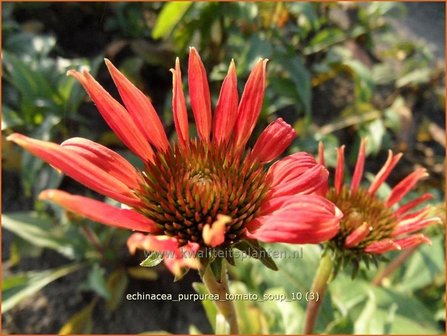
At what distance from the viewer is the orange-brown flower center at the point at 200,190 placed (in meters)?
0.52

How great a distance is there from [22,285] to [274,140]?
98 centimetres

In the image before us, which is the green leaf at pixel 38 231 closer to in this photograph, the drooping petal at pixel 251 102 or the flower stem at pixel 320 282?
the flower stem at pixel 320 282

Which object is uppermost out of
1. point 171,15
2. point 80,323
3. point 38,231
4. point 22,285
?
point 171,15

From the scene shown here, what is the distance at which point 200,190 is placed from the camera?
539 millimetres

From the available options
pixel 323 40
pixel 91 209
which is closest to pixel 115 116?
pixel 91 209

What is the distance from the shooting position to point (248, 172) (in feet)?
1.84

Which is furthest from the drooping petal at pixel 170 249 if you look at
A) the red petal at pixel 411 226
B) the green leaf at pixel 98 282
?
the green leaf at pixel 98 282

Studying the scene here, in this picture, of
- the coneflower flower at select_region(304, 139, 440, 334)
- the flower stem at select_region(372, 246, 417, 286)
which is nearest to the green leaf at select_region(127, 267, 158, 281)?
the flower stem at select_region(372, 246, 417, 286)

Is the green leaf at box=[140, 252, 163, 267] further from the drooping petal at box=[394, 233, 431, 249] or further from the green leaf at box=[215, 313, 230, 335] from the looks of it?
the drooping petal at box=[394, 233, 431, 249]

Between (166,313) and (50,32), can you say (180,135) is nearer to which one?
(166,313)

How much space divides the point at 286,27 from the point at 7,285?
135 centimetres

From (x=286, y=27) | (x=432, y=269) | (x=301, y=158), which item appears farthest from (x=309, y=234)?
(x=286, y=27)

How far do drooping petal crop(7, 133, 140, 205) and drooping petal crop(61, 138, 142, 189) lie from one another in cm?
1

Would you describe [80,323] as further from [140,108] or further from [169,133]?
[140,108]
